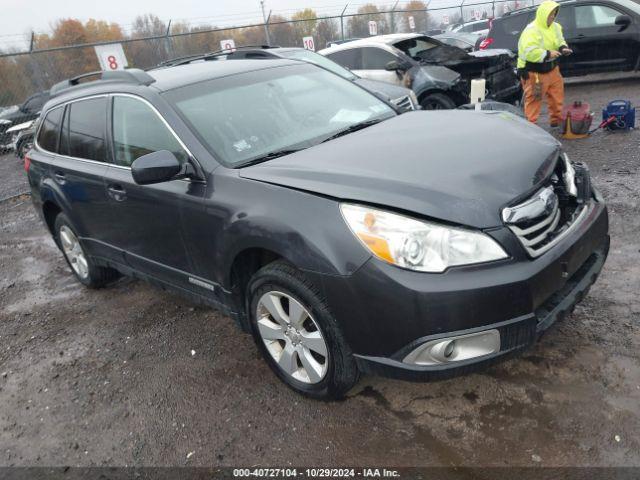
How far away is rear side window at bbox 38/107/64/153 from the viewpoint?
4.32 metres

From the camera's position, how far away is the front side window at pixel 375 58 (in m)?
9.05

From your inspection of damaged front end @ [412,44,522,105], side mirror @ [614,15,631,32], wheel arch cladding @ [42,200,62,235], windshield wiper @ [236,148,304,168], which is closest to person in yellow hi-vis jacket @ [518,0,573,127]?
damaged front end @ [412,44,522,105]

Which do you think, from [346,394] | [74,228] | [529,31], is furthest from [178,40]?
[346,394]

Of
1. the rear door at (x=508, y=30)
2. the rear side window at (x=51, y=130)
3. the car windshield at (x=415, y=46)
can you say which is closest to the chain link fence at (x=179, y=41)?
the car windshield at (x=415, y=46)

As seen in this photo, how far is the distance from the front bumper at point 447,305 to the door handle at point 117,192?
1772 millimetres

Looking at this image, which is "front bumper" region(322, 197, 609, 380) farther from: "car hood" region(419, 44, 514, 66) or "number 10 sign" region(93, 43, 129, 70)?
"number 10 sign" region(93, 43, 129, 70)

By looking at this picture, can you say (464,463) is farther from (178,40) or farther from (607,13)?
(178,40)

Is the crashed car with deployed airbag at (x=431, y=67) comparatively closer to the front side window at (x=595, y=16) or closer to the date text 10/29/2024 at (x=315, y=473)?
the front side window at (x=595, y=16)

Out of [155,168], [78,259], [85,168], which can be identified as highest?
[155,168]

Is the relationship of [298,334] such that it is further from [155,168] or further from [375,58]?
[375,58]

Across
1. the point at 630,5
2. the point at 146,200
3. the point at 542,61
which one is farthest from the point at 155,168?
the point at 630,5

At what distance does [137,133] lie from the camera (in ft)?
11.0

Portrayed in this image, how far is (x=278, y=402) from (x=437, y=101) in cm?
656

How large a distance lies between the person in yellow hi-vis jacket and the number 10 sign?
9.43 metres
